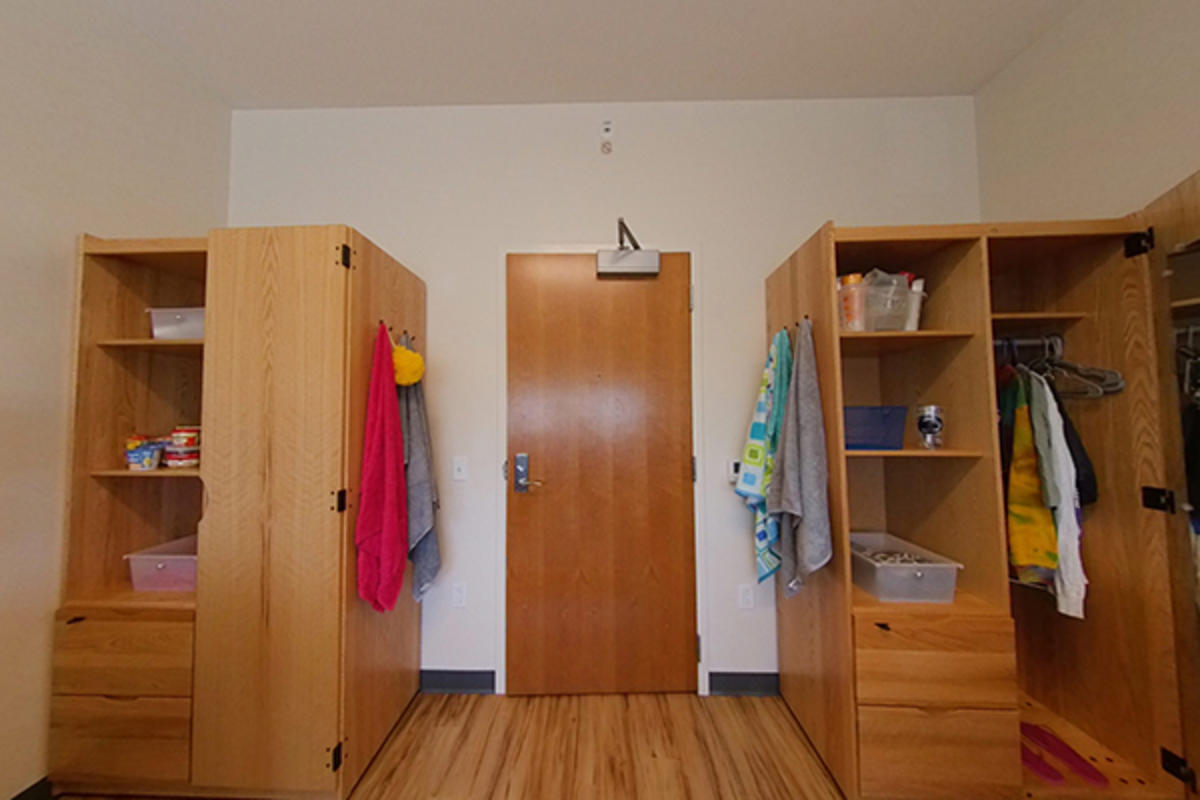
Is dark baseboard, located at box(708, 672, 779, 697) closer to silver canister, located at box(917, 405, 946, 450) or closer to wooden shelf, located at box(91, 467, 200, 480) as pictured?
silver canister, located at box(917, 405, 946, 450)

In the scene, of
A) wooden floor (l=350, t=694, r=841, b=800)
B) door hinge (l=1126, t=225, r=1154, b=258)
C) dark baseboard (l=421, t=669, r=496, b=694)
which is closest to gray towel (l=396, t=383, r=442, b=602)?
dark baseboard (l=421, t=669, r=496, b=694)

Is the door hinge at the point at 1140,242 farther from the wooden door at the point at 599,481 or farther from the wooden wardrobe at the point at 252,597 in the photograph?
the wooden wardrobe at the point at 252,597

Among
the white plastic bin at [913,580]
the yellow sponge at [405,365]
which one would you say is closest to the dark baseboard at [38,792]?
the yellow sponge at [405,365]

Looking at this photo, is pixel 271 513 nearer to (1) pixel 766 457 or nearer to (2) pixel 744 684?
(1) pixel 766 457

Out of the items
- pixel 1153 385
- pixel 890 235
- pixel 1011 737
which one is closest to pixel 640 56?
pixel 890 235

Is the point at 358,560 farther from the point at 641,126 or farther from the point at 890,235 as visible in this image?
the point at 641,126

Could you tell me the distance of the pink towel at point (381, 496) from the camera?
1475 mm

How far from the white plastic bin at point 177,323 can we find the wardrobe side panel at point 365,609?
669 millimetres

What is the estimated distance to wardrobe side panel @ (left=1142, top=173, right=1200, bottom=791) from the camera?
1.30m

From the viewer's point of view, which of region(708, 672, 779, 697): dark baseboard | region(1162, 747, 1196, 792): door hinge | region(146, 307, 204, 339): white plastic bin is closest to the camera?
region(1162, 747, 1196, 792): door hinge

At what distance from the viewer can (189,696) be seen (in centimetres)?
142

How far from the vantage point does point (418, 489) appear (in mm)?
1728

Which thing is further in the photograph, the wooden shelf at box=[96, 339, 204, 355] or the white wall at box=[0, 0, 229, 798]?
the wooden shelf at box=[96, 339, 204, 355]

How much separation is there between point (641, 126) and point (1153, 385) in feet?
7.35
